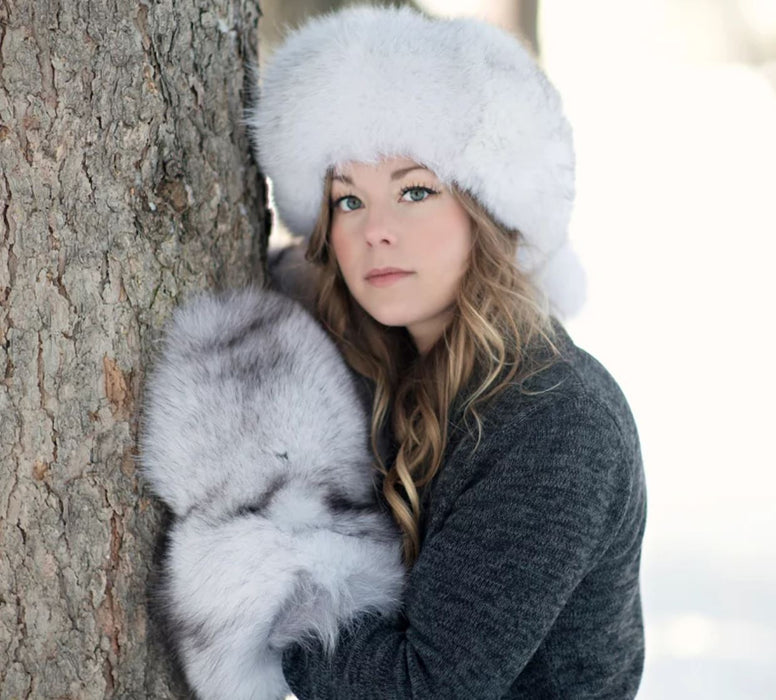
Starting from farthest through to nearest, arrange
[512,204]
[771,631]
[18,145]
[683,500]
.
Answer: [683,500] < [771,631] < [512,204] < [18,145]

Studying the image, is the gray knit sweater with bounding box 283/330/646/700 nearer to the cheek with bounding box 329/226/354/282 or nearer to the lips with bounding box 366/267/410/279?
the lips with bounding box 366/267/410/279

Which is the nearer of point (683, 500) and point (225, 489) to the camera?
point (225, 489)

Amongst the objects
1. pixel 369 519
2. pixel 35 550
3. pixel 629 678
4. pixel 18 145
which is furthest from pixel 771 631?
pixel 18 145

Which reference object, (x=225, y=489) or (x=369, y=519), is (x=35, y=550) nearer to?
(x=225, y=489)

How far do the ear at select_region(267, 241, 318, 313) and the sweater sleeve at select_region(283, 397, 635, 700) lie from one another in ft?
2.30

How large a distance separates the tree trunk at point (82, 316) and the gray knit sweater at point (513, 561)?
0.36 meters

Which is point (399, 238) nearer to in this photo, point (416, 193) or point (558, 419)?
point (416, 193)

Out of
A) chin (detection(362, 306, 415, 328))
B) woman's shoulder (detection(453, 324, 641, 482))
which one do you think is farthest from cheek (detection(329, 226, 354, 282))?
woman's shoulder (detection(453, 324, 641, 482))

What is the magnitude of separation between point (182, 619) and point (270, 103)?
0.99m

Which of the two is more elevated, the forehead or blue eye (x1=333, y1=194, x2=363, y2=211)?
the forehead

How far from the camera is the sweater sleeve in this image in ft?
4.47

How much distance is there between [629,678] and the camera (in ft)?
5.73

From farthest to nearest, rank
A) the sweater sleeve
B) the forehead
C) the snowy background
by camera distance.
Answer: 1. the snowy background
2. the forehead
3. the sweater sleeve

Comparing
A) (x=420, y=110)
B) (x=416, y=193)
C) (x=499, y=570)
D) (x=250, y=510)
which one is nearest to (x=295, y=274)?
(x=416, y=193)
